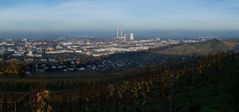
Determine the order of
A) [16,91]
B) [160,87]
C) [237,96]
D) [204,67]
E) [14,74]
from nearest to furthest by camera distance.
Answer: [237,96], [160,87], [204,67], [16,91], [14,74]

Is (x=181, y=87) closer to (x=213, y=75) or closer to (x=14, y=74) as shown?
(x=213, y=75)

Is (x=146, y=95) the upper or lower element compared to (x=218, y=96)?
lower

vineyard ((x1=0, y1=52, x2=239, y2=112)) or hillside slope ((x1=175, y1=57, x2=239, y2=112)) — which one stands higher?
hillside slope ((x1=175, y1=57, x2=239, y2=112))

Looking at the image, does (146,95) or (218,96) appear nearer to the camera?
(218,96)

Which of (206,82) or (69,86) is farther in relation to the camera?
(69,86)

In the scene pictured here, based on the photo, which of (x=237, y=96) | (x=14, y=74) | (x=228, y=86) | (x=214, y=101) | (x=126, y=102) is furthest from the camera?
(x=14, y=74)

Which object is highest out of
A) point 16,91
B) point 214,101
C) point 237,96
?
point 237,96

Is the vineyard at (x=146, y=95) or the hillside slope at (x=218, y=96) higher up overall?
the hillside slope at (x=218, y=96)

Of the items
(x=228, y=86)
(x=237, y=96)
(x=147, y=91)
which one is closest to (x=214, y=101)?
(x=228, y=86)

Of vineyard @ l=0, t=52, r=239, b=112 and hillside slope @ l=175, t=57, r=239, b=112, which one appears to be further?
vineyard @ l=0, t=52, r=239, b=112

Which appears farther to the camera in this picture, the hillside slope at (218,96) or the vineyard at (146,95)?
the vineyard at (146,95)

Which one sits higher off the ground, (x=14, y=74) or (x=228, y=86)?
(x=228, y=86)
